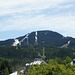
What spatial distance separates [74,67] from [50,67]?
577 inches

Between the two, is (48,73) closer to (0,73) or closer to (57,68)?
(57,68)

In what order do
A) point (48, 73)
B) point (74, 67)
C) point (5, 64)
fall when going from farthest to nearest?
point (5, 64) → point (74, 67) → point (48, 73)

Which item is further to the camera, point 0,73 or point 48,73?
point 0,73

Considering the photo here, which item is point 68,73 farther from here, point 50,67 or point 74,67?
point 74,67

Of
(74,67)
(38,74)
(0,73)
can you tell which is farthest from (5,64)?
(38,74)

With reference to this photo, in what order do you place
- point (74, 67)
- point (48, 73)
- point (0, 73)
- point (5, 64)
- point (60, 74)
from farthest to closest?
1. point (5, 64)
2. point (0, 73)
3. point (74, 67)
4. point (48, 73)
5. point (60, 74)

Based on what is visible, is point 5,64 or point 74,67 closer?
point 74,67

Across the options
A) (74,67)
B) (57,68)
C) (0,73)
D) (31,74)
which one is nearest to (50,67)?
(57,68)

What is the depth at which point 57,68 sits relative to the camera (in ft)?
170

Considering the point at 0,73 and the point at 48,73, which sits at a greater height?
the point at 48,73

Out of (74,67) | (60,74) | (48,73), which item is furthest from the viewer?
(74,67)

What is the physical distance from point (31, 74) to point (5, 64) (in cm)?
7765

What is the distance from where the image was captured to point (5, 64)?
12781cm

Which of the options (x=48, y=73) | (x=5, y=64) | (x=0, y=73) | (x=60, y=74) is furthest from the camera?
(x=5, y=64)
